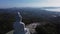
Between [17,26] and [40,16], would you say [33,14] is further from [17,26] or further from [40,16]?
[17,26]

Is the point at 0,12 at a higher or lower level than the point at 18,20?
lower

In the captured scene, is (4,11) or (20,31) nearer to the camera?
(20,31)

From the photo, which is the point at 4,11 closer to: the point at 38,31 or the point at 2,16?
the point at 2,16

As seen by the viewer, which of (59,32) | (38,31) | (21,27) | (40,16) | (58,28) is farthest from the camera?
(40,16)

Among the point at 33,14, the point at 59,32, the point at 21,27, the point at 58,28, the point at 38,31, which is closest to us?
the point at 21,27

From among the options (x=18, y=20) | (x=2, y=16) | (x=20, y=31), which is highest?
(x=18, y=20)

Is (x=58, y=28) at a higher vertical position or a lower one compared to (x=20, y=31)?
lower

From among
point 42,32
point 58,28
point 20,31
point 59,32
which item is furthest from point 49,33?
point 20,31

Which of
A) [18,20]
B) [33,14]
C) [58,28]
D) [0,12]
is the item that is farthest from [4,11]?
[18,20]

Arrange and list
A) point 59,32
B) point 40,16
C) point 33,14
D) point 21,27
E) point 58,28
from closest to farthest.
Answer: point 21,27, point 59,32, point 58,28, point 40,16, point 33,14
